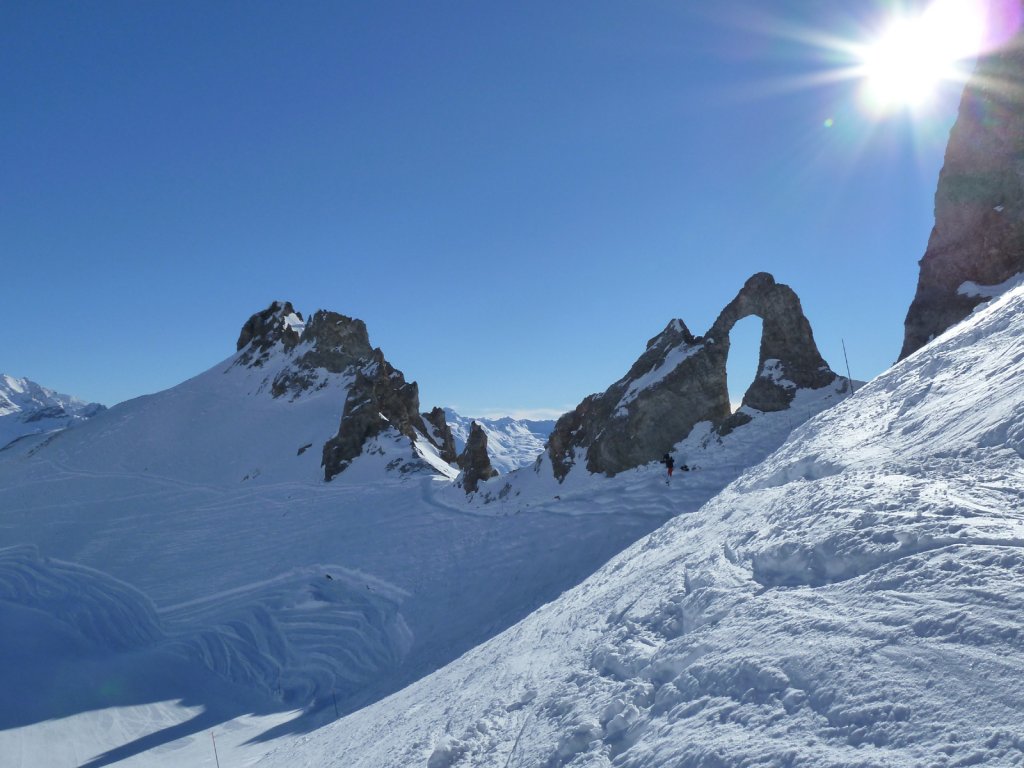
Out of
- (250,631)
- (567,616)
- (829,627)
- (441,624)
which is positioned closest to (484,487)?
(441,624)

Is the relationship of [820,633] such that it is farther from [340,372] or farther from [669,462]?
[340,372]

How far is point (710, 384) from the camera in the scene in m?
29.5

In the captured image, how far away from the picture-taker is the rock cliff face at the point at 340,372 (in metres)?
42.1

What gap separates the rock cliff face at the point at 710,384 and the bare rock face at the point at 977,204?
183 inches

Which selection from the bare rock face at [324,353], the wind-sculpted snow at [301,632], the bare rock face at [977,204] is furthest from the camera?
the bare rock face at [324,353]

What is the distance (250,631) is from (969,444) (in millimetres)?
27243

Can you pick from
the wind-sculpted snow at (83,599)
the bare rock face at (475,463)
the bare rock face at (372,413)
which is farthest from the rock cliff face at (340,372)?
the wind-sculpted snow at (83,599)

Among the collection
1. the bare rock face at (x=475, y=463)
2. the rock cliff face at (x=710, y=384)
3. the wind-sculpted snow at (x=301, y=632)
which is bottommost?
the wind-sculpted snow at (x=301, y=632)

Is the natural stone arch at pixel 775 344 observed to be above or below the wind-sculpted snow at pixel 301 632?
above

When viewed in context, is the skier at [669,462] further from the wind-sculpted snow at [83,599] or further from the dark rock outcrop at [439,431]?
the dark rock outcrop at [439,431]

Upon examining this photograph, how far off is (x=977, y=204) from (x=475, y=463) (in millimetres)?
25723

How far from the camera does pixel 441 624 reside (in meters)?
24.0

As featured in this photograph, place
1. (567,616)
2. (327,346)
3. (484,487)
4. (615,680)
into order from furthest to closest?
(327,346) → (484,487) → (567,616) → (615,680)

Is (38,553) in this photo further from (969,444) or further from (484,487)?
(969,444)
